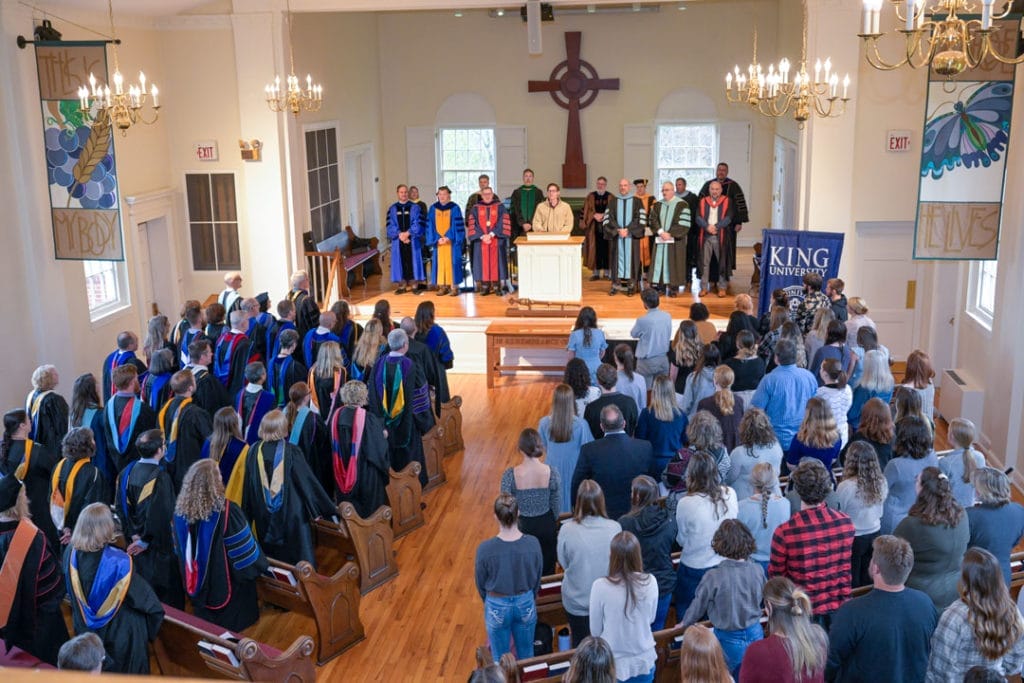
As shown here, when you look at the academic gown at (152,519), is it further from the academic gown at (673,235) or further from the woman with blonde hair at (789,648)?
the academic gown at (673,235)

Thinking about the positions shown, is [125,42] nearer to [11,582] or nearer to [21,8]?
[21,8]

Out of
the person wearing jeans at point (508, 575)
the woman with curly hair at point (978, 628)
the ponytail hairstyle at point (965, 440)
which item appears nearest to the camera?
the woman with curly hair at point (978, 628)

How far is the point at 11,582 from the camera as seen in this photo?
228 inches

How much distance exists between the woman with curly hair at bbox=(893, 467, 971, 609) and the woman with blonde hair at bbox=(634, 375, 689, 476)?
2110 millimetres

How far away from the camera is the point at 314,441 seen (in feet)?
27.6

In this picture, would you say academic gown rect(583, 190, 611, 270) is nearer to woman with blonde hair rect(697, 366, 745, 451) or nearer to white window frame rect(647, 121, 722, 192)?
white window frame rect(647, 121, 722, 192)

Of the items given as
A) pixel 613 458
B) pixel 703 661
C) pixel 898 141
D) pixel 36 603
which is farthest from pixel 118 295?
pixel 703 661

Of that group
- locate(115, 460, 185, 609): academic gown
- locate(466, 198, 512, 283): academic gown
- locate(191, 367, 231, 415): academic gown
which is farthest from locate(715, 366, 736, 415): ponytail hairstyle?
locate(466, 198, 512, 283): academic gown

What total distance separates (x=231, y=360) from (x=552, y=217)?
6236 mm

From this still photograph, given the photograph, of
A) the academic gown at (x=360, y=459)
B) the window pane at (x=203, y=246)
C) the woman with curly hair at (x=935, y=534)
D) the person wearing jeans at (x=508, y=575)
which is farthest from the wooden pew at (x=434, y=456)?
the window pane at (x=203, y=246)

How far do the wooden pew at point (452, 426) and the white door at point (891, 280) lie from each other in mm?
5941

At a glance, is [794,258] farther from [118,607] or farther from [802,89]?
[118,607]

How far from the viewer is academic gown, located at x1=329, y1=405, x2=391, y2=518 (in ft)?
26.3

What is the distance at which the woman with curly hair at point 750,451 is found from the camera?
6273 millimetres
